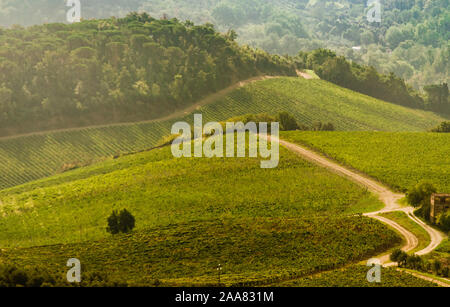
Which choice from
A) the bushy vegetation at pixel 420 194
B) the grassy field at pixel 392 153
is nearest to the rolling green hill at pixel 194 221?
the bushy vegetation at pixel 420 194

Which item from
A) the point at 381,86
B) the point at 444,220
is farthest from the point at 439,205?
the point at 381,86

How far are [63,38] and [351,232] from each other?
90.7m

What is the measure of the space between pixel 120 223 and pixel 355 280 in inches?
1095

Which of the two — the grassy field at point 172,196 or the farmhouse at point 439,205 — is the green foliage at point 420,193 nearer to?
the farmhouse at point 439,205

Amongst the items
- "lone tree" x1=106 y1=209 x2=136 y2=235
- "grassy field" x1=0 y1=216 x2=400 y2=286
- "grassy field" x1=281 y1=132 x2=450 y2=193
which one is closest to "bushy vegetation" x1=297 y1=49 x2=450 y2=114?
"grassy field" x1=281 y1=132 x2=450 y2=193

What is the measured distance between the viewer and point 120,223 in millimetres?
68812

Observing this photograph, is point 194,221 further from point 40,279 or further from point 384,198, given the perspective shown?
point 40,279

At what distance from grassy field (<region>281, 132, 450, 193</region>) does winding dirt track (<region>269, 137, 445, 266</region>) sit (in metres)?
1.38

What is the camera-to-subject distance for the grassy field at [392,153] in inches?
3238

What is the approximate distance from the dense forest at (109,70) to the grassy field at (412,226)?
6619 centimetres

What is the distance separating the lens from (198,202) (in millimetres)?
76625

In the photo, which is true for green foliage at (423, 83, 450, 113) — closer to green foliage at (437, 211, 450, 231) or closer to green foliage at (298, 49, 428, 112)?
green foliage at (298, 49, 428, 112)
